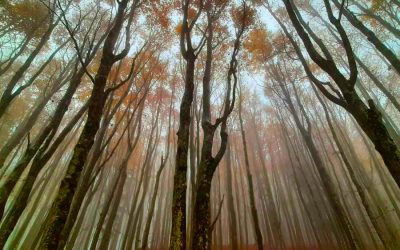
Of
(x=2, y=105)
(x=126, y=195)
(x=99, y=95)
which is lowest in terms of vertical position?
(x=99, y=95)

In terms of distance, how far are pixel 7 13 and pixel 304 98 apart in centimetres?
1564

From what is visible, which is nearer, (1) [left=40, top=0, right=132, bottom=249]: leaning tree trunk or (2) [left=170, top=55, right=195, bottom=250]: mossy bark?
(1) [left=40, top=0, right=132, bottom=249]: leaning tree trunk

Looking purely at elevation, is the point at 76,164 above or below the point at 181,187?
below

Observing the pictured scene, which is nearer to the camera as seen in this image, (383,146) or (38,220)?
(383,146)

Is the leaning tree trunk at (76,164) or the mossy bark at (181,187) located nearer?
the leaning tree trunk at (76,164)

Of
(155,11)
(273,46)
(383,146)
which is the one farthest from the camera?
(273,46)

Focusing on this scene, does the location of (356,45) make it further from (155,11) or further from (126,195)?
(126,195)

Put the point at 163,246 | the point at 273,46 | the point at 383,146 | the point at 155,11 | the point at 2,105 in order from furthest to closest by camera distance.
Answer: the point at 163,246, the point at 273,46, the point at 155,11, the point at 2,105, the point at 383,146

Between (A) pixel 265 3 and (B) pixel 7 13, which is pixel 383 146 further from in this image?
(B) pixel 7 13

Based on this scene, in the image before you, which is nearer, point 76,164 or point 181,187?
point 76,164

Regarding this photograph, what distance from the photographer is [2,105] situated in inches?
251

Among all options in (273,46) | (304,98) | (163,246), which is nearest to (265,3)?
(273,46)

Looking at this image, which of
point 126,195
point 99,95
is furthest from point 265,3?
point 126,195

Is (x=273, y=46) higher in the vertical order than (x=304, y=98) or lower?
lower
